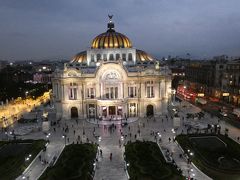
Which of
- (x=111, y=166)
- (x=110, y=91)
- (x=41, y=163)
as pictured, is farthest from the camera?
(x=110, y=91)

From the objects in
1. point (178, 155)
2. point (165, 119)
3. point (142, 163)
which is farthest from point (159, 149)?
point (165, 119)

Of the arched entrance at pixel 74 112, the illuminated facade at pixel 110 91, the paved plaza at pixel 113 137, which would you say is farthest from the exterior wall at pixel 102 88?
the paved plaza at pixel 113 137

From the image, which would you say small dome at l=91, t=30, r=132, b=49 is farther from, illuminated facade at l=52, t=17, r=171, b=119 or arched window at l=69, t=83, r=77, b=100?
arched window at l=69, t=83, r=77, b=100

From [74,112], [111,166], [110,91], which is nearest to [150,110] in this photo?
[110,91]

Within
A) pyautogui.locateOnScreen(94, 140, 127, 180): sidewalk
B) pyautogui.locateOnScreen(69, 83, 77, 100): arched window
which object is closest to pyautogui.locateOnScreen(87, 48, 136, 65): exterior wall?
pyautogui.locateOnScreen(69, 83, 77, 100): arched window

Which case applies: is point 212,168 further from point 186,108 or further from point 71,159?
point 186,108

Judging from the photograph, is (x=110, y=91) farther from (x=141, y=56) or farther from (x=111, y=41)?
(x=141, y=56)

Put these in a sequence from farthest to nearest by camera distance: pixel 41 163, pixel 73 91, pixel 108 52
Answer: pixel 108 52, pixel 73 91, pixel 41 163
